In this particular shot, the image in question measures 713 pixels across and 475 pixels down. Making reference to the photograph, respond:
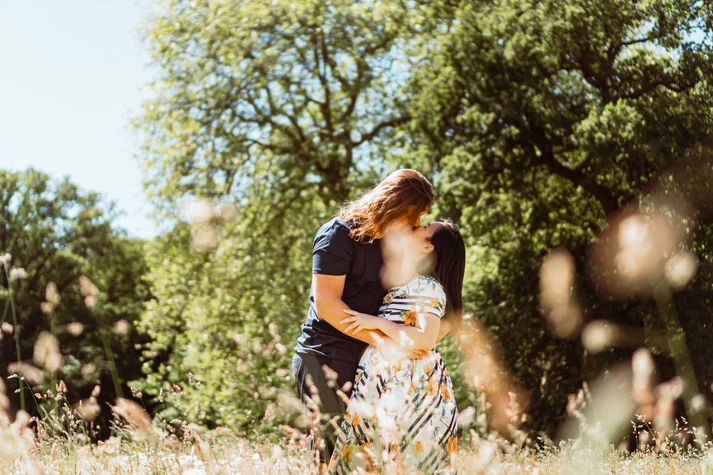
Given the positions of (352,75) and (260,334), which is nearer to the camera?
(260,334)

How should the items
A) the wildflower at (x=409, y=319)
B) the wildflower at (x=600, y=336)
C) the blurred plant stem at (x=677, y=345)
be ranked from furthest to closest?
the wildflower at (x=600, y=336)
the blurred plant stem at (x=677, y=345)
the wildflower at (x=409, y=319)

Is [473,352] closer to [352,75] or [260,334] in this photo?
[260,334]

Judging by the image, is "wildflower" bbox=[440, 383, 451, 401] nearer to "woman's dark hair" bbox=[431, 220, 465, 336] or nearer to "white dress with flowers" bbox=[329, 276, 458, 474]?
"white dress with flowers" bbox=[329, 276, 458, 474]

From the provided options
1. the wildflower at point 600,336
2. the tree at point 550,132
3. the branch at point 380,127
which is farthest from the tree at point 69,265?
the wildflower at point 600,336

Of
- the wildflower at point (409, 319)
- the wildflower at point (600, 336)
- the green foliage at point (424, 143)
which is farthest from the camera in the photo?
the wildflower at point (600, 336)

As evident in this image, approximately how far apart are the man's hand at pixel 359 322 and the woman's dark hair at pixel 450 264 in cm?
37

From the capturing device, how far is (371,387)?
2906 mm

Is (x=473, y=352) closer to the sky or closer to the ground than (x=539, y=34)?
closer to the ground

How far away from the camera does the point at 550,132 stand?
9.39 m

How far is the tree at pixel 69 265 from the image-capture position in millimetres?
21719

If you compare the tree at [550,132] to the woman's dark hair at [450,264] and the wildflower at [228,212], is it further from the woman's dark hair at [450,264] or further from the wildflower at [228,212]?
the woman's dark hair at [450,264]

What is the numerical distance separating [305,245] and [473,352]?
332 centimetres

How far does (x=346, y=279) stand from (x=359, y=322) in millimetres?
228

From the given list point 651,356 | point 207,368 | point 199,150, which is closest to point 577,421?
point 651,356
